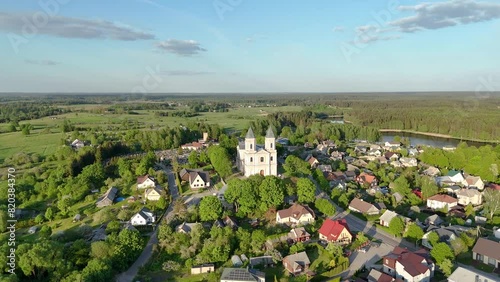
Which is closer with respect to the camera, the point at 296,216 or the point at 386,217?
the point at 296,216

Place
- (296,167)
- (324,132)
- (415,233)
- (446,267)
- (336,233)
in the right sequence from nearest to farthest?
(446,267), (336,233), (415,233), (296,167), (324,132)

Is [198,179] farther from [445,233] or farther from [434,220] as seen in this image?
[445,233]

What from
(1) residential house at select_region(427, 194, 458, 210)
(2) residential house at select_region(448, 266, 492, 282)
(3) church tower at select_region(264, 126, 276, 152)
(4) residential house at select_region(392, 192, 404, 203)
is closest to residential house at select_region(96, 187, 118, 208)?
(3) church tower at select_region(264, 126, 276, 152)

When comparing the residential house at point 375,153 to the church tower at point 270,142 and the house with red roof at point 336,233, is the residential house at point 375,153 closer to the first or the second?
the church tower at point 270,142

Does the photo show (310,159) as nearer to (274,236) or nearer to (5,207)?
(274,236)

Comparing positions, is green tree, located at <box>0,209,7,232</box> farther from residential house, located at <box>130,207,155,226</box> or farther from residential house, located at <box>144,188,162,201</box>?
residential house, located at <box>144,188,162,201</box>

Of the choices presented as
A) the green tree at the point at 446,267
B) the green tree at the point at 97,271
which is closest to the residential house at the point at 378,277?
the green tree at the point at 446,267

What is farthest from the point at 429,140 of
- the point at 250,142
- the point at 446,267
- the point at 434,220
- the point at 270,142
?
the point at 446,267

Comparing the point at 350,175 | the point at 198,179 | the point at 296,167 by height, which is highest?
the point at 296,167
